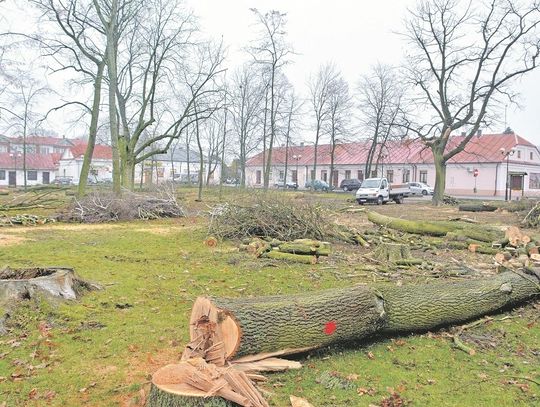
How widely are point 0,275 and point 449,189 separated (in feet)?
173

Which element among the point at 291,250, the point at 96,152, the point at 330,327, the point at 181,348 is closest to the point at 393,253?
the point at 291,250

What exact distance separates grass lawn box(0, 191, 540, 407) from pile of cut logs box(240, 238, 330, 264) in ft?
4.82

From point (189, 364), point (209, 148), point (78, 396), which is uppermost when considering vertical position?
point (209, 148)

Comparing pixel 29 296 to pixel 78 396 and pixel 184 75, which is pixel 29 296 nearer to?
pixel 78 396

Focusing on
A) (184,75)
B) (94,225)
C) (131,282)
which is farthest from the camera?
(184,75)

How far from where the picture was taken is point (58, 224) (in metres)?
16.7

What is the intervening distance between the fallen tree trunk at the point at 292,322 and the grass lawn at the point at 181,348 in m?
0.23

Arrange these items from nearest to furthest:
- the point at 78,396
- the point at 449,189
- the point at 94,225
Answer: the point at 78,396 < the point at 94,225 < the point at 449,189

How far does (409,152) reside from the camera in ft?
182

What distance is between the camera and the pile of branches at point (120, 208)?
58.1 feet

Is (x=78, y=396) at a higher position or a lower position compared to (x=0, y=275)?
lower

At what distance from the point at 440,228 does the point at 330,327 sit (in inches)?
396

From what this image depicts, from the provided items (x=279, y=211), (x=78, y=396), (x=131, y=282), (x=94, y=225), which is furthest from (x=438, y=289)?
(x=94, y=225)

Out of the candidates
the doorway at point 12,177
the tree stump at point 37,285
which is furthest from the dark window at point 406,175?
the tree stump at point 37,285
